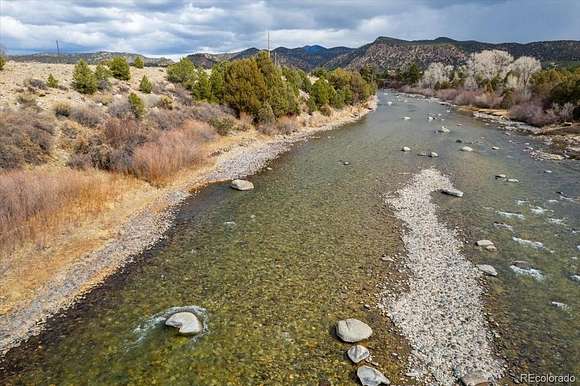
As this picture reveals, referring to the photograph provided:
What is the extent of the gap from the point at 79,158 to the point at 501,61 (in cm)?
11986

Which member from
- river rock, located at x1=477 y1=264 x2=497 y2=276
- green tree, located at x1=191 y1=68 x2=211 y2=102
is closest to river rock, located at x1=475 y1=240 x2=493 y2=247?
river rock, located at x1=477 y1=264 x2=497 y2=276

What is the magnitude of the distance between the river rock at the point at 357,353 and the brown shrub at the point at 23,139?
17534 millimetres

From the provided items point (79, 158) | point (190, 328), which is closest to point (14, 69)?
point (79, 158)

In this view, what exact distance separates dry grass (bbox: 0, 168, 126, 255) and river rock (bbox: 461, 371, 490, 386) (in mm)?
14284

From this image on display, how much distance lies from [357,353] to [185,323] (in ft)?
15.2

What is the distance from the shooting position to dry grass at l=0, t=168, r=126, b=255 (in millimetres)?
13383

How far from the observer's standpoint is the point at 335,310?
10922mm

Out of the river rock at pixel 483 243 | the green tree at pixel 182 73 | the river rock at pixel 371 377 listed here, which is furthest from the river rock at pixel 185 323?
the green tree at pixel 182 73

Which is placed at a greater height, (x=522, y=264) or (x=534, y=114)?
(x=534, y=114)

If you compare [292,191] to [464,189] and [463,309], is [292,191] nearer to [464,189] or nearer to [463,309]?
[464,189]

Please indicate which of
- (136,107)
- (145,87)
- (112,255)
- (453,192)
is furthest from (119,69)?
(453,192)

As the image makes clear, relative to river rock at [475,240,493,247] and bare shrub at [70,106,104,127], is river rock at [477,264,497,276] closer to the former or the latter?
river rock at [475,240,493,247]

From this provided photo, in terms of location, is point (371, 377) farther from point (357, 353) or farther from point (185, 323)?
point (185, 323)

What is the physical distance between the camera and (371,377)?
8383 millimetres
